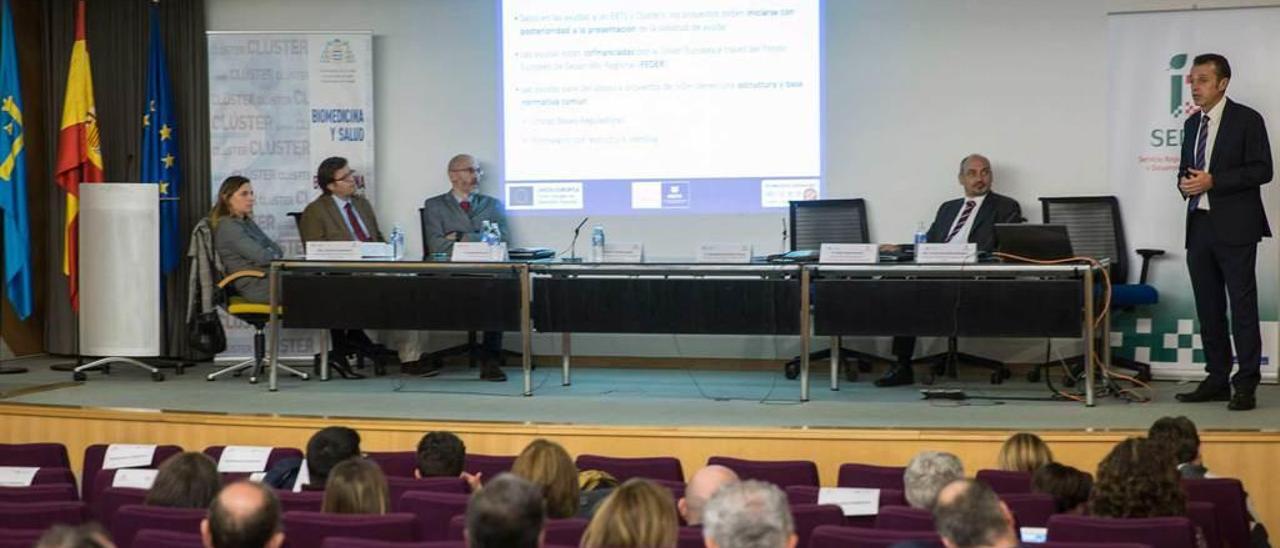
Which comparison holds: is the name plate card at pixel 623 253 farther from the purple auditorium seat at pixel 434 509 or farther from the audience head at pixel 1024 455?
the purple auditorium seat at pixel 434 509

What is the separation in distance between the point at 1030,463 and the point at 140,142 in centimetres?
694

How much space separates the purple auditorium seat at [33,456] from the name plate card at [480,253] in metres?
2.79

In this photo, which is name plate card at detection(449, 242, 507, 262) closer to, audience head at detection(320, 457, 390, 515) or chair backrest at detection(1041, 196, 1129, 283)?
chair backrest at detection(1041, 196, 1129, 283)

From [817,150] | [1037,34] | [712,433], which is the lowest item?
[712,433]

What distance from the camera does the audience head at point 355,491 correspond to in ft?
11.7

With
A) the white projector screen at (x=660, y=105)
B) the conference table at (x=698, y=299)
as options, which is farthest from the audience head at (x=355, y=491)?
the white projector screen at (x=660, y=105)

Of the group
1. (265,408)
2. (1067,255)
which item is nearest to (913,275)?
(1067,255)

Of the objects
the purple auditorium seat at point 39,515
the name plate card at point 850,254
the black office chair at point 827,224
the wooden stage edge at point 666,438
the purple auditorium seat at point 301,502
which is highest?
the black office chair at point 827,224

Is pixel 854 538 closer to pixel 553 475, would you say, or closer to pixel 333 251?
pixel 553 475

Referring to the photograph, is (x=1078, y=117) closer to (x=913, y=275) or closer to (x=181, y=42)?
(x=913, y=275)

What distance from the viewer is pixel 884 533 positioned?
3.30 m

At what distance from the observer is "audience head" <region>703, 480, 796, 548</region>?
2.71 metres

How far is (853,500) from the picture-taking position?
14.2 feet

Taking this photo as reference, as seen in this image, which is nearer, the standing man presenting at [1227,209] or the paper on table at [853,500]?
the paper on table at [853,500]
